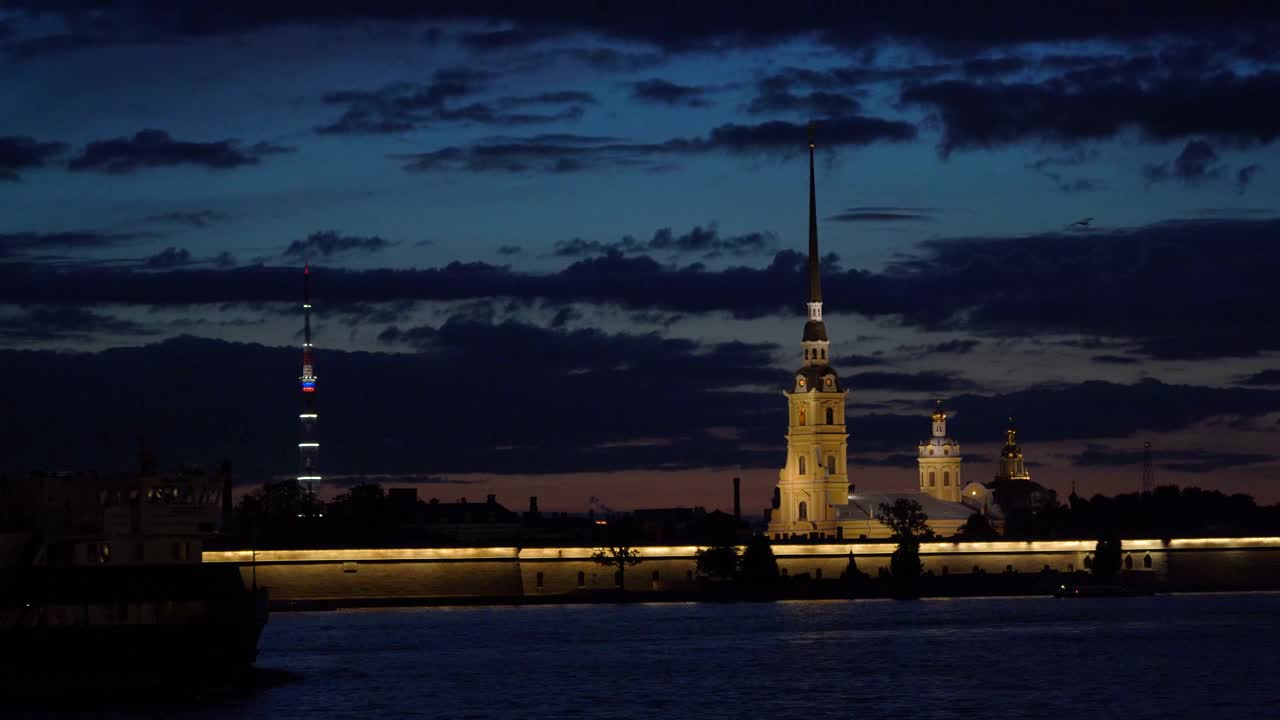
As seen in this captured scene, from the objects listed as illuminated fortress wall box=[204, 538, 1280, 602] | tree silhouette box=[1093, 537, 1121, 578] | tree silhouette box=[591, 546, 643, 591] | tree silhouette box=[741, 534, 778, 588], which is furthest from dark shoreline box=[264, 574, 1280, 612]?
tree silhouette box=[591, 546, 643, 591]

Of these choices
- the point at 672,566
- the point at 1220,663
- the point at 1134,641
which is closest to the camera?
the point at 1220,663

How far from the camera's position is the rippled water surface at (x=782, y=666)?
73562 millimetres

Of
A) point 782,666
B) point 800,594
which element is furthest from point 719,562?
point 782,666

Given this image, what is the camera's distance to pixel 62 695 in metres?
65.1

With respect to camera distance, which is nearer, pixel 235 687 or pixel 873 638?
pixel 235 687

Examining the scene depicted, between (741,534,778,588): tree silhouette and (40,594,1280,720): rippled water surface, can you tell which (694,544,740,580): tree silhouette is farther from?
(40,594,1280,720): rippled water surface

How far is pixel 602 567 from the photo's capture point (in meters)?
184

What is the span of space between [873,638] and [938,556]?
8263 cm

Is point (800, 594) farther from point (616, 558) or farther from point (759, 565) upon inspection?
point (616, 558)

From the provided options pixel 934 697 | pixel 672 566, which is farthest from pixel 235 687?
pixel 672 566

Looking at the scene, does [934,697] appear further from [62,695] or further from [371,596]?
[371,596]

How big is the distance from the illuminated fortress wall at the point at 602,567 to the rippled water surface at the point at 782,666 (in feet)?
69.1

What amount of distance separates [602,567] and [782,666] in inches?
3638

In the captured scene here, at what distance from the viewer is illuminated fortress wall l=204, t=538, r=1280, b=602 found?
6693 inches
